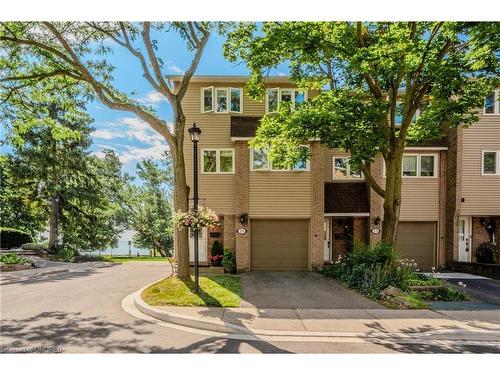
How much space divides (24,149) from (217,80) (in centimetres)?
1354

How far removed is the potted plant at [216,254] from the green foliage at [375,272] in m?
4.87

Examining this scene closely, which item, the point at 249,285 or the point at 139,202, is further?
the point at 139,202

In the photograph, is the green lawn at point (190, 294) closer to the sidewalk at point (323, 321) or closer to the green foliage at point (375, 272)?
the sidewalk at point (323, 321)

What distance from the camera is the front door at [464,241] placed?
13.0 m

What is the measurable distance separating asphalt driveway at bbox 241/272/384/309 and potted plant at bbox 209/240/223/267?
153 cm

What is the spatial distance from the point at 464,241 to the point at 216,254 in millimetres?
11636

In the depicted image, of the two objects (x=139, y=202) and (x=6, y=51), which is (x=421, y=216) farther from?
(x=139, y=202)

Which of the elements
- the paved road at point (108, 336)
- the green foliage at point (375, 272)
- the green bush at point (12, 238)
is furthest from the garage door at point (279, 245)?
the green bush at point (12, 238)

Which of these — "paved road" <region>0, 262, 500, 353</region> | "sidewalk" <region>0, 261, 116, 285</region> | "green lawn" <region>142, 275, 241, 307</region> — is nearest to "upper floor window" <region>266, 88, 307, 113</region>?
"green lawn" <region>142, 275, 241, 307</region>

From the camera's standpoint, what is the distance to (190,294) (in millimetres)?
7328

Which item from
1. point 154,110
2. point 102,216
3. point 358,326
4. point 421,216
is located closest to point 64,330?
point 358,326

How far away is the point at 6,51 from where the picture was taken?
885 centimetres

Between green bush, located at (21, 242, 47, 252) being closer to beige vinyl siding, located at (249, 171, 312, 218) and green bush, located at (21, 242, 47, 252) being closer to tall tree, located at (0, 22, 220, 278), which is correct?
tall tree, located at (0, 22, 220, 278)

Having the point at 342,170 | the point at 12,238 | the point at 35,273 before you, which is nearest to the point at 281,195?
the point at 342,170
